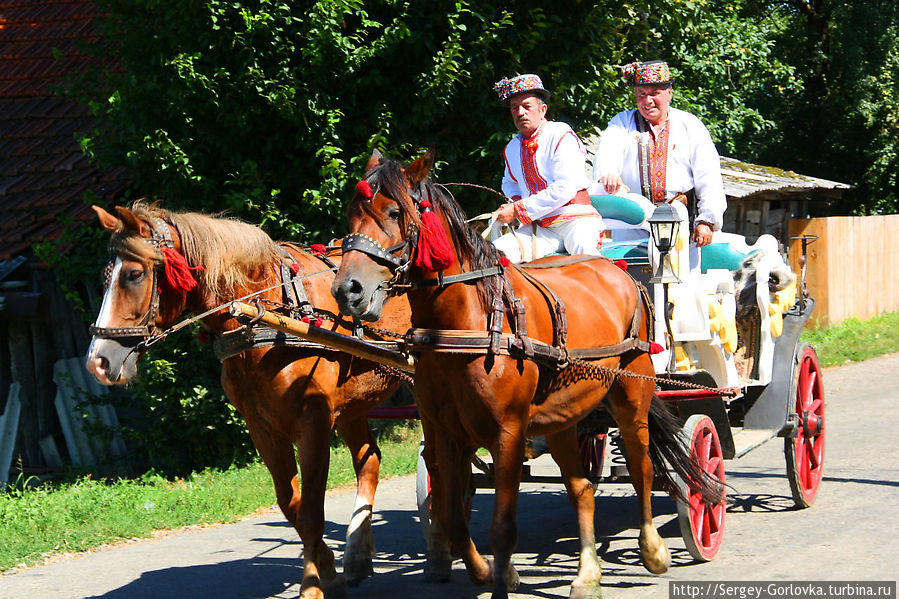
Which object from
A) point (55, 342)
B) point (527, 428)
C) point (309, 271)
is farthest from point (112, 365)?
point (55, 342)

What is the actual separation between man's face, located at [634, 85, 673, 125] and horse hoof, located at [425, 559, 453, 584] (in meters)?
3.28

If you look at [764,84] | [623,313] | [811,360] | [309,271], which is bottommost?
[811,360]

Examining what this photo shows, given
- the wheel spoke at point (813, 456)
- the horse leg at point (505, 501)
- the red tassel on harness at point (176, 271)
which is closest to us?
the horse leg at point (505, 501)

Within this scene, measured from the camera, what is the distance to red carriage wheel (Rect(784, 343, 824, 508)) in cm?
722

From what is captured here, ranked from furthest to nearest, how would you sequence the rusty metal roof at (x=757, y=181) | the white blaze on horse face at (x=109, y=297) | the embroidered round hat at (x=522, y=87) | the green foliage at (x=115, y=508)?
the rusty metal roof at (x=757, y=181), the green foliage at (x=115, y=508), the embroidered round hat at (x=522, y=87), the white blaze on horse face at (x=109, y=297)

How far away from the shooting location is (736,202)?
17.7m

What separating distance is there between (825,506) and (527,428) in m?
3.40

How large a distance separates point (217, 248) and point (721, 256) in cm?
377

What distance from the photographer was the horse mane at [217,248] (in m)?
5.32

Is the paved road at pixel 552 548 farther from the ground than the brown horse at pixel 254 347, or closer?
closer

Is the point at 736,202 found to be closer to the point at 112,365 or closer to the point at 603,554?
the point at 603,554

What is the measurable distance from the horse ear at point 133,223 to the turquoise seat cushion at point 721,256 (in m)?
4.09

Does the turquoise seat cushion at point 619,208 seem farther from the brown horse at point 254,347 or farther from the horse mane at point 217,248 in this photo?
the horse mane at point 217,248

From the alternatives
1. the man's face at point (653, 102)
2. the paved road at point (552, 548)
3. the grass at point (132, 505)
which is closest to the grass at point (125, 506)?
the grass at point (132, 505)
